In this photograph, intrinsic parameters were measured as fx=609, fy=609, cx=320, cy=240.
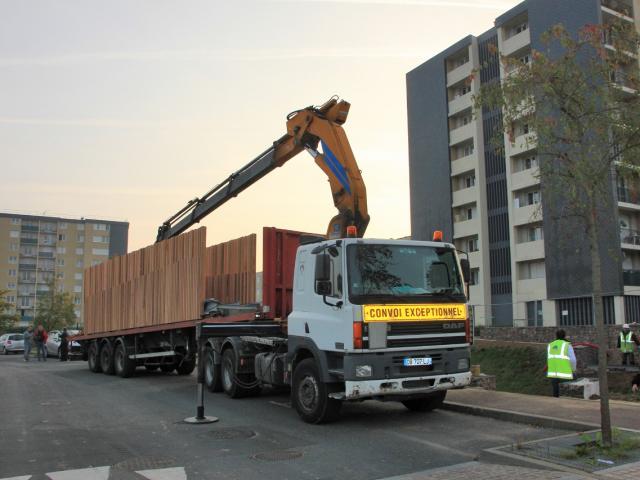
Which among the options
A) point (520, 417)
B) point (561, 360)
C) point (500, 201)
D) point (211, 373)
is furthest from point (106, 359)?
point (500, 201)

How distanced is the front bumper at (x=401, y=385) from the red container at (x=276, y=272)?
3.64 meters

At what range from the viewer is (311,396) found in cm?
923

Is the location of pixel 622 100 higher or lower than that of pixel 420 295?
higher

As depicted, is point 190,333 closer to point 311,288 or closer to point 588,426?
point 311,288

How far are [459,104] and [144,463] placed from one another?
52006 millimetres

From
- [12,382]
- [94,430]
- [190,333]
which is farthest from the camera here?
[12,382]

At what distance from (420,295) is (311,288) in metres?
1.74

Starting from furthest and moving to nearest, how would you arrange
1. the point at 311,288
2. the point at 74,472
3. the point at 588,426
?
the point at 311,288
the point at 588,426
the point at 74,472

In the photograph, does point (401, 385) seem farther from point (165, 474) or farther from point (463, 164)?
point (463, 164)

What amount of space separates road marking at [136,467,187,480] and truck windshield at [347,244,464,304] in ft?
10.8

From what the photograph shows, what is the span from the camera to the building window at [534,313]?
45719 millimetres

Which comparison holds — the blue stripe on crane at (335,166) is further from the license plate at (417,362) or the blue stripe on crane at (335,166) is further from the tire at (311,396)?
the license plate at (417,362)

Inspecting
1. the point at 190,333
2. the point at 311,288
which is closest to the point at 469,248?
the point at 190,333

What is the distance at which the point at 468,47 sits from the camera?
54031mm
